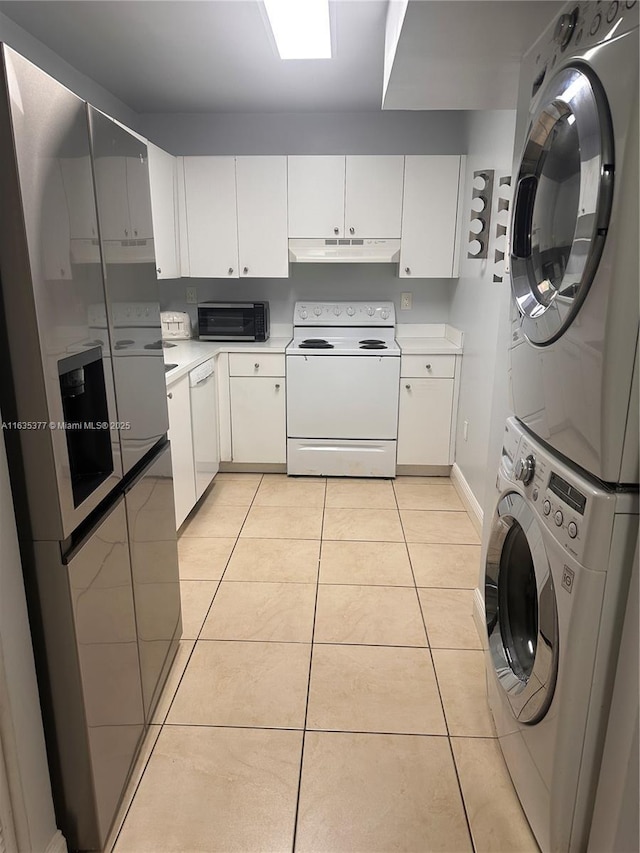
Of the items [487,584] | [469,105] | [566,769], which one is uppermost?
[469,105]

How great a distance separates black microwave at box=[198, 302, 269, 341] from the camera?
148 inches

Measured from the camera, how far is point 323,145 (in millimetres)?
3783

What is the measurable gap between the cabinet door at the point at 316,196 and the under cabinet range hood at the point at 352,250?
5 cm

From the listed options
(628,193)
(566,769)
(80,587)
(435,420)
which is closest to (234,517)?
(435,420)

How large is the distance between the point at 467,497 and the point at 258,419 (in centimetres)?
145

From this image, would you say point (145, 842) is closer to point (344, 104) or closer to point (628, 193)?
point (628, 193)

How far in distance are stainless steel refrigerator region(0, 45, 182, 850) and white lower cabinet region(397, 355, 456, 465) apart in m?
2.21

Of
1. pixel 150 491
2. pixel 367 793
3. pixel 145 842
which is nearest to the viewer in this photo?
pixel 145 842

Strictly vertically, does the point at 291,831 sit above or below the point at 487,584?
below

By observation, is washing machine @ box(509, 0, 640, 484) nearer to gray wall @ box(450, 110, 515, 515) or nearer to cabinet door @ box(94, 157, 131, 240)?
cabinet door @ box(94, 157, 131, 240)

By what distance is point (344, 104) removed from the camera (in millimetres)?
3508

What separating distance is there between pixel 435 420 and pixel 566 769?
8.52 feet

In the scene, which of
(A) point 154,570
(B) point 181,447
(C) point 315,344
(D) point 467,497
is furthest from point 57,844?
(C) point 315,344

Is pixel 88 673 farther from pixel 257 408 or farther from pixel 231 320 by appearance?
pixel 231 320
